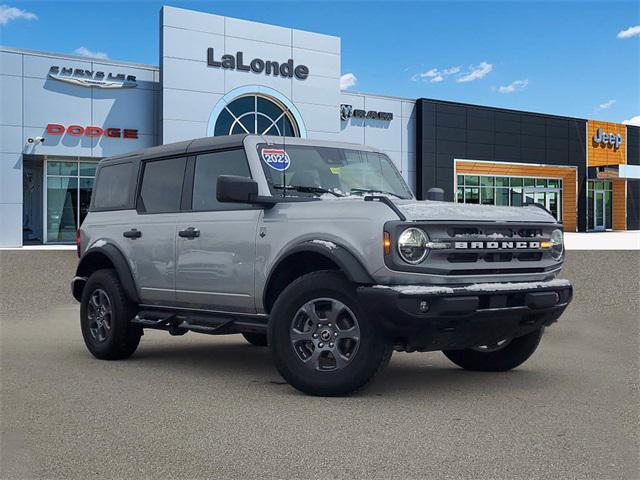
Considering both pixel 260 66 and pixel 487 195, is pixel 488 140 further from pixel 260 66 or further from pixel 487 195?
pixel 260 66

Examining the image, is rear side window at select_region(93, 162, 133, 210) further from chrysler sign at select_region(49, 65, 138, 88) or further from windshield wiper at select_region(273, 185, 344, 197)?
chrysler sign at select_region(49, 65, 138, 88)

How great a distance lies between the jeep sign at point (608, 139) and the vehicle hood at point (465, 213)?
153 ft

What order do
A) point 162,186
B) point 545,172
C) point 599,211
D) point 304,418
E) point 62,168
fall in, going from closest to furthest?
point 304,418 → point 162,186 → point 62,168 → point 545,172 → point 599,211

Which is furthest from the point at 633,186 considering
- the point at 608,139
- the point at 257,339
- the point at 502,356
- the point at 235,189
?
the point at 235,189

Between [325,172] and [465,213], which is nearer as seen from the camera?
[465,213]

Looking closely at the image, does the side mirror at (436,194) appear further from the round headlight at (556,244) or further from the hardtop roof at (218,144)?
the round headlight at (556,244)

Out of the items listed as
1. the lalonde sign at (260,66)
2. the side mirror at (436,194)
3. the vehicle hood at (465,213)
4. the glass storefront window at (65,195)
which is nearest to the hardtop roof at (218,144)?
the side mirror at (436,194)

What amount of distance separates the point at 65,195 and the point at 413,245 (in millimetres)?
26488

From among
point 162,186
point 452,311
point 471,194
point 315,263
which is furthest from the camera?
point 471,194

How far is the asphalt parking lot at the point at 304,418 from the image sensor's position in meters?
3.96

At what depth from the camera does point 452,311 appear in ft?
17.3

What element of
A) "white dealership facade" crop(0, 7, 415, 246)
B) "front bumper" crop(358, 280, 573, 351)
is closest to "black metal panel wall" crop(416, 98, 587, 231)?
"white dealership facade" crop(0, 7, 415, 246)

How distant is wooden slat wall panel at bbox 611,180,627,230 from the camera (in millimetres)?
50656

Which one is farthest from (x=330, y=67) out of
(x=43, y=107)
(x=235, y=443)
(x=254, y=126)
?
(x=235, y=443)
